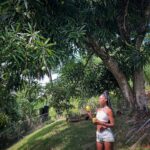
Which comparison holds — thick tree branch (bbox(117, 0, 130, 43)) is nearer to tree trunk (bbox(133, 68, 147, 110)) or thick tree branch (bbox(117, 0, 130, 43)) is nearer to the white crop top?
tree trunk (bbox(133, 68, 147, 110))

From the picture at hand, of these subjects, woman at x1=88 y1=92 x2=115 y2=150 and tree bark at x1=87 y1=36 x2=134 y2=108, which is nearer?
woman at x1=88 y1=92 x2=115 y2=150

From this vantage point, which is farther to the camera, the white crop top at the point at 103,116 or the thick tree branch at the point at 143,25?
the thick tree branch at the point at 143,25

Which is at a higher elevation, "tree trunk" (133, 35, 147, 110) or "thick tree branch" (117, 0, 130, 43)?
"thick tree branch" (117, 0, 130, 43)

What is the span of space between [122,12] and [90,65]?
3752mm

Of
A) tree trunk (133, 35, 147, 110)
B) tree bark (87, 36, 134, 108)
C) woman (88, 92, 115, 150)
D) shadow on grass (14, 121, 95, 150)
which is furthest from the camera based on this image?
shadow on grass (14, 121, 95, 150)

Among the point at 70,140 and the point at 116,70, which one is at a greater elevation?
the point at 116,70

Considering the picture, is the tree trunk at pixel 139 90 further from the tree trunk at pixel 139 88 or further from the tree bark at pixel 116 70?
the tree bark at pixel 116 70

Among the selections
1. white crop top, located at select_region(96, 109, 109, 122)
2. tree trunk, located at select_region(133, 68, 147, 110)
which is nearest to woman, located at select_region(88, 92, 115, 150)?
white crop top, located at select_region(96, 109, 109, 122)

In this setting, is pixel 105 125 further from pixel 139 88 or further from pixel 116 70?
pixel 139 88

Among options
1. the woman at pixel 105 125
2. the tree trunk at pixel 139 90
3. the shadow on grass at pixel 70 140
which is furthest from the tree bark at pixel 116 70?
the woman at pixel 105 125

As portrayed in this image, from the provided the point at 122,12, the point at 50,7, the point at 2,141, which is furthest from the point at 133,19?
the point at 2,141

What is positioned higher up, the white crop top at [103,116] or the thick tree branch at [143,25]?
the thick tree branch at [143,25]

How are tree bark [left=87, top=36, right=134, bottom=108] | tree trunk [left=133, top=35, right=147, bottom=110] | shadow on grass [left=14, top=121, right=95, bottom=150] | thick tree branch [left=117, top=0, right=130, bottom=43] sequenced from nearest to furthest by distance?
thick tree branch [left=117, top=0, right=130, bottom=43] < tree bark [left=87, top=36, right=134, bottom=108] < tree trunk [left=133, top=35, right=147, bottom=110] < shadow on grass [left=14, top=121, right=95, bottom=150]

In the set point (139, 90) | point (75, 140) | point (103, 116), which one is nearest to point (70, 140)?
point (75, 140)
